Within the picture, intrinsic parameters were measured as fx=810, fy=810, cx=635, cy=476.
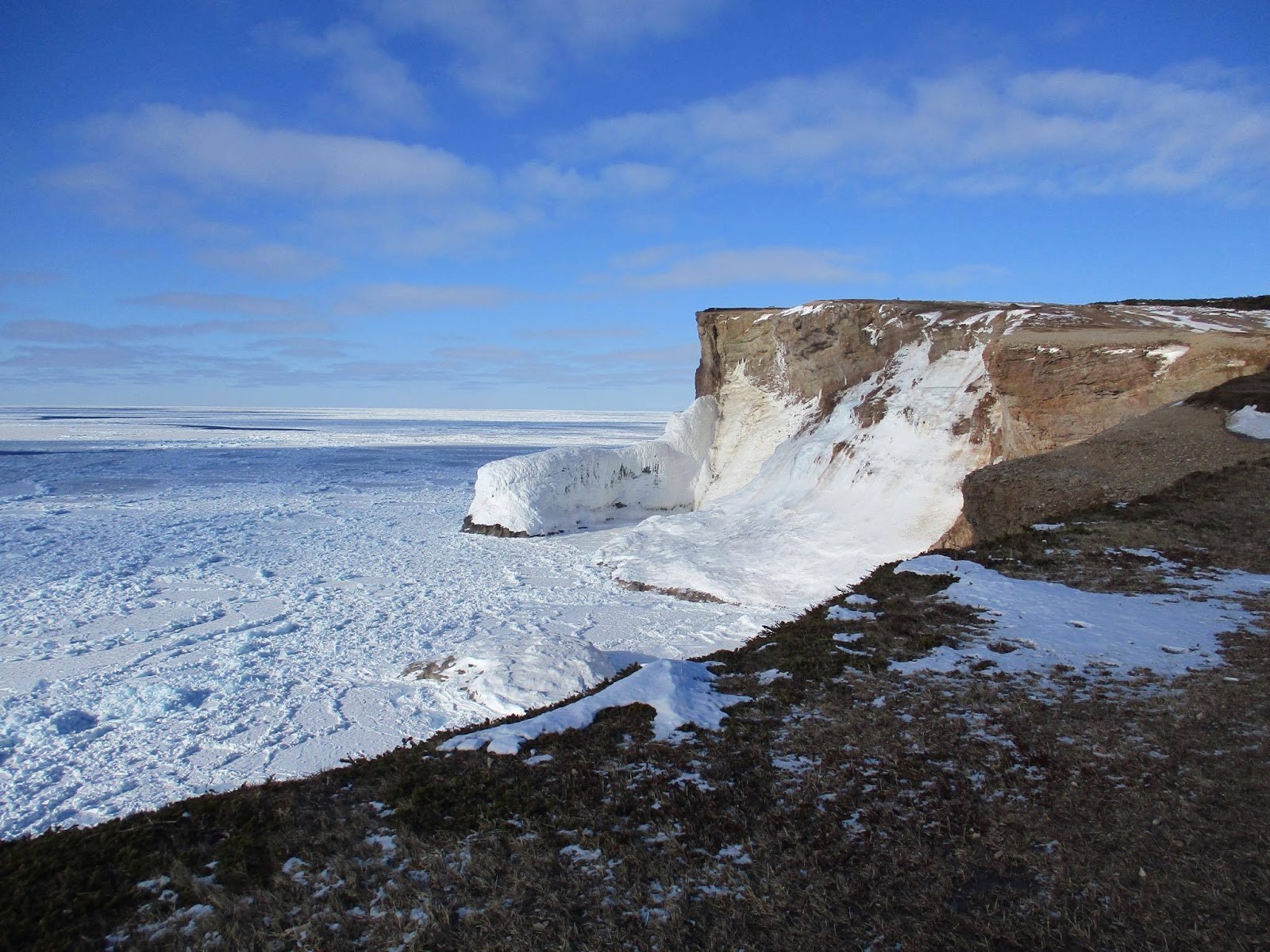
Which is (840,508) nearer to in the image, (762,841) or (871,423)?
(871,423)

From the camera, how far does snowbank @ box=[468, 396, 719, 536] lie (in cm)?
2020

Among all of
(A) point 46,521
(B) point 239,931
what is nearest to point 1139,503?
(B) point 239,931

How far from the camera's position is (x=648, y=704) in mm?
4918

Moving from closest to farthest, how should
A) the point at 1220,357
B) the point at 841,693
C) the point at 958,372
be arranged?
1. the point at 841,693
2. the point at 1220,357
3. the point at 958,372

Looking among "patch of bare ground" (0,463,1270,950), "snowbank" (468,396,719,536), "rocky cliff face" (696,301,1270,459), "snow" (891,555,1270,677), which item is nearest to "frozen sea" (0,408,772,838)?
"snowbank" (468,396,719,536)

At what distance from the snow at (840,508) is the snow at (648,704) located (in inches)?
313

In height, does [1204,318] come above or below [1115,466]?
above

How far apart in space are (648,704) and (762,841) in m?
1.59

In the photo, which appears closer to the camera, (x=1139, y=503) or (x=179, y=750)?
(x=179, y=750)

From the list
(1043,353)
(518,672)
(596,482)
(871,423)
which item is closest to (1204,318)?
(1043,353)

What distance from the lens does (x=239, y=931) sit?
2.85 m

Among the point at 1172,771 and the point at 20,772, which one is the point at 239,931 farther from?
the point at 20,772

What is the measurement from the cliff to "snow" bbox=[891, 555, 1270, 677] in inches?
203

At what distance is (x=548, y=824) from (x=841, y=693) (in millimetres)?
2246
